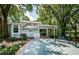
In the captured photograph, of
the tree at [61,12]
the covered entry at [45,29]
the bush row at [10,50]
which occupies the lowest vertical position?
the bush row at [10,50]

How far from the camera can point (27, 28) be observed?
26.0 feet

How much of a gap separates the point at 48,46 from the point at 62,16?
1.68ft

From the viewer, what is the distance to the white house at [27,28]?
26.0 ft

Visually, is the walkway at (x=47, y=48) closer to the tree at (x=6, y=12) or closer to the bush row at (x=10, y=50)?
the bush row at (x=10, y=50)

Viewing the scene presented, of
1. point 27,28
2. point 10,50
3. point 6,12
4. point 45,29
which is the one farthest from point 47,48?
point 6,12

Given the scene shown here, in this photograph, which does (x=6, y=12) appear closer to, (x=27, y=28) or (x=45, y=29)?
(x=27, y=28)

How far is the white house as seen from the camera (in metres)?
7.92

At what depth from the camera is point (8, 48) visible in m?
7.95

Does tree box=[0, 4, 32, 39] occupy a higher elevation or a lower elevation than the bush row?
higher

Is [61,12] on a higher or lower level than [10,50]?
higher

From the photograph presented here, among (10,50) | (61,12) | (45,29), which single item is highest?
(61,12)

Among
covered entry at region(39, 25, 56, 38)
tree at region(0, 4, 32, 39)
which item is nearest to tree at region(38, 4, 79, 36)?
covered entry at region(39, 25, 56, 38)

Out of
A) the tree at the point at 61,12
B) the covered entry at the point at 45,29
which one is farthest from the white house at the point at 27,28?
the tree at the point at 61,12

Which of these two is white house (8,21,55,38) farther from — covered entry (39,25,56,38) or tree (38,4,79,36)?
tree (38,4,79,36)
